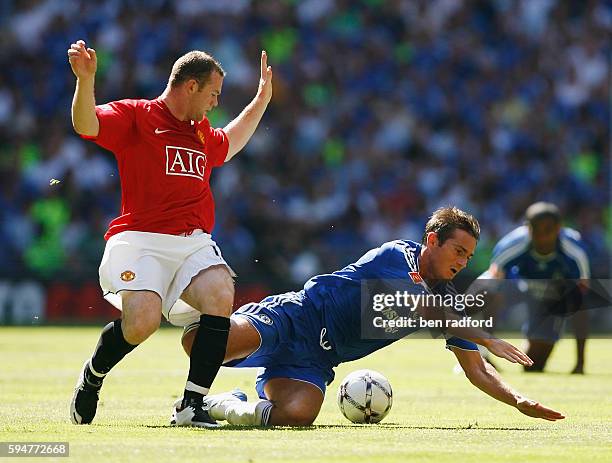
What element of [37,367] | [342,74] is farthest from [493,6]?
[37,367]

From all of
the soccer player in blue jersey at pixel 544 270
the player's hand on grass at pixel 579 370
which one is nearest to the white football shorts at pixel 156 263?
the player's hand on grass at pixel 579 370

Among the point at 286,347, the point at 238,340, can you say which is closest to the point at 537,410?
the point at 286,347

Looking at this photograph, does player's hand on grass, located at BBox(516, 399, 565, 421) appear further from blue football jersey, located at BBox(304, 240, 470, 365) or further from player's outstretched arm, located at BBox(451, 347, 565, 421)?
blue football jersey, located at BBox(304, 240, 470, 365)

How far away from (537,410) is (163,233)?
2.57 m

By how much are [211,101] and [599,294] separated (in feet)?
46.8

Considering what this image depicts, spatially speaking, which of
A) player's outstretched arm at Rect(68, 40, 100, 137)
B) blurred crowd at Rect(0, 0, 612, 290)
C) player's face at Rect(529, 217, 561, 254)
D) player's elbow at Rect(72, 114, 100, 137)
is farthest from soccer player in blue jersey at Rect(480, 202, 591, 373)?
player's outstretched arm at Rect(68, 40, 100, 137)

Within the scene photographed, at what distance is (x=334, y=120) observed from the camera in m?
23.8

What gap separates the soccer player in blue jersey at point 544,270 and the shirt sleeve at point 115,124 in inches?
305

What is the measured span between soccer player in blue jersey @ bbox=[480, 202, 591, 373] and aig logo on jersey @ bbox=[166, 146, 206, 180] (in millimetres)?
7311

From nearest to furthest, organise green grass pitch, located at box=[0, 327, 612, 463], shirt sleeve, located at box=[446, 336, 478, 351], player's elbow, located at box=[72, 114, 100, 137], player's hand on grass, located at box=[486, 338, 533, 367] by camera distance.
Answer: green grass pitch, located at box=[0, 327, 612, 463]
player's hand on grass, located at box=[486, 338, 533, 367]
player's elbow, located at box=[72, 114, 100, 137]
shirt sleeve, located at box=[446, 336, 478, 351]

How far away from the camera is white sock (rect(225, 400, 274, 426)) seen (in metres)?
7.85

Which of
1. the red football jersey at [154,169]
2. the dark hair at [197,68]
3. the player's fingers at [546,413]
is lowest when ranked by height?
the player's fingers at [546,413]

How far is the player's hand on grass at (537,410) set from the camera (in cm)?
757

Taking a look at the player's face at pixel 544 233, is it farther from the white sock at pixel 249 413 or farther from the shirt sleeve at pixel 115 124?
the shirt sleeve at pixel 115 124
